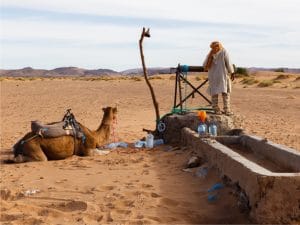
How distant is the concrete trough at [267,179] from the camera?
621cm

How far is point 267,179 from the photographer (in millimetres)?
6223

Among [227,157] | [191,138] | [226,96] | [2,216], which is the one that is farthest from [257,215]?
[226,96]

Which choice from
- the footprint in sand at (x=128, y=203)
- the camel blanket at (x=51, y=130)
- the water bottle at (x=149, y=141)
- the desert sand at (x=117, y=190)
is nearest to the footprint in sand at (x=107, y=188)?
the desert sand at (x=117, y=190)

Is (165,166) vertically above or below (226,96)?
below

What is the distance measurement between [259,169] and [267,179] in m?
0.36

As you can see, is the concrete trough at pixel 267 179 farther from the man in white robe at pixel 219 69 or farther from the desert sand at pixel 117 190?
the man in white robe at pixel 219 69

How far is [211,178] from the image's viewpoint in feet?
27.7

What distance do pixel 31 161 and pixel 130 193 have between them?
3593mm

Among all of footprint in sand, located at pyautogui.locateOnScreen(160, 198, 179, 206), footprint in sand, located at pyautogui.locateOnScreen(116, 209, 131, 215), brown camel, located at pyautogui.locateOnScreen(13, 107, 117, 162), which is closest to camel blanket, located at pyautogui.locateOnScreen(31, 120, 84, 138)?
brown camel, located at pyautogui.locateOnScreen(13, 107, 117, 162)

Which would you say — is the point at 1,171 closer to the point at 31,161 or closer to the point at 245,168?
the point at 31,161

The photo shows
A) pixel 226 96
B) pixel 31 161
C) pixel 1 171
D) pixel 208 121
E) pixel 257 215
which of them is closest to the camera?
pixel 257 215

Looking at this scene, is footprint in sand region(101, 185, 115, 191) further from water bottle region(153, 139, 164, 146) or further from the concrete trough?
water bottle region(153, 139, 164, 146)

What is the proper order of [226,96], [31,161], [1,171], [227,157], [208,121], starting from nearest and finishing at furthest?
[227,157]
[1,171]
[31,161]
[208,121]
[226,96]

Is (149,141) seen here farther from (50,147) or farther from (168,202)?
(168,202)
